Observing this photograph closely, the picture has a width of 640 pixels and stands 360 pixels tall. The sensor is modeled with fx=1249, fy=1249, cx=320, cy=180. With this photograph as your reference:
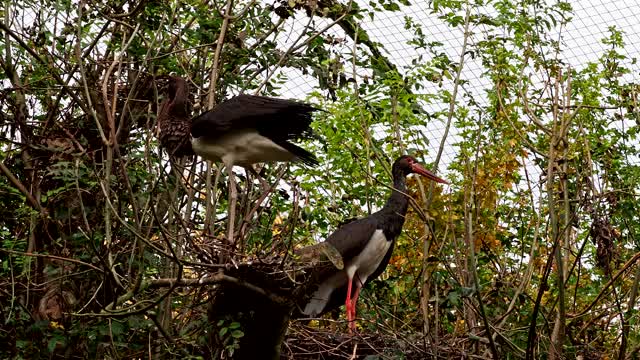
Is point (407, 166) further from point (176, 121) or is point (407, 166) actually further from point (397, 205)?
point (176, 121)

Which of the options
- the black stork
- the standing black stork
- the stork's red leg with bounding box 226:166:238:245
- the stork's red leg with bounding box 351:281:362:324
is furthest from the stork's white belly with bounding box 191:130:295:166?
the stork's red leg with bounding box 351:281:362:324

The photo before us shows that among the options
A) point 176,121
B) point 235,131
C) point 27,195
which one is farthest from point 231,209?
point 27,195

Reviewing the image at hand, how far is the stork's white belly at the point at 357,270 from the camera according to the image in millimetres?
9555

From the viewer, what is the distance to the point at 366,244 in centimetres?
945

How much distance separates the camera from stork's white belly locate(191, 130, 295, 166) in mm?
8711

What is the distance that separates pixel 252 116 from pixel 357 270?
1959mm

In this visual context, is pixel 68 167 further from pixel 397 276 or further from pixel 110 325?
pixel 397 276

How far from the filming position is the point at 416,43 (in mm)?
9969

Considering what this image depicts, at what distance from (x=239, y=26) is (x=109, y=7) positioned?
119cm

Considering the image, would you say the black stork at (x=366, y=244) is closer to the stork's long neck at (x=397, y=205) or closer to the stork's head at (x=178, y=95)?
the stork's long neck at (x=397, y=205)

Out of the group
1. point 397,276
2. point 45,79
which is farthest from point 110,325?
point 397,276

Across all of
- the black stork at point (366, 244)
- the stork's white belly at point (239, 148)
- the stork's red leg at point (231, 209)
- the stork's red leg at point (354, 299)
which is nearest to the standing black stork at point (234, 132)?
the stork's white belly at point (239, 148)

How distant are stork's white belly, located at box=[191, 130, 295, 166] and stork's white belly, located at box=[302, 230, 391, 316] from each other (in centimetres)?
116

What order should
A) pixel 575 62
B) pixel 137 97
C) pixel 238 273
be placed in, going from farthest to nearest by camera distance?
pixel 575 62
pixel 137 97
pixel 238 273
